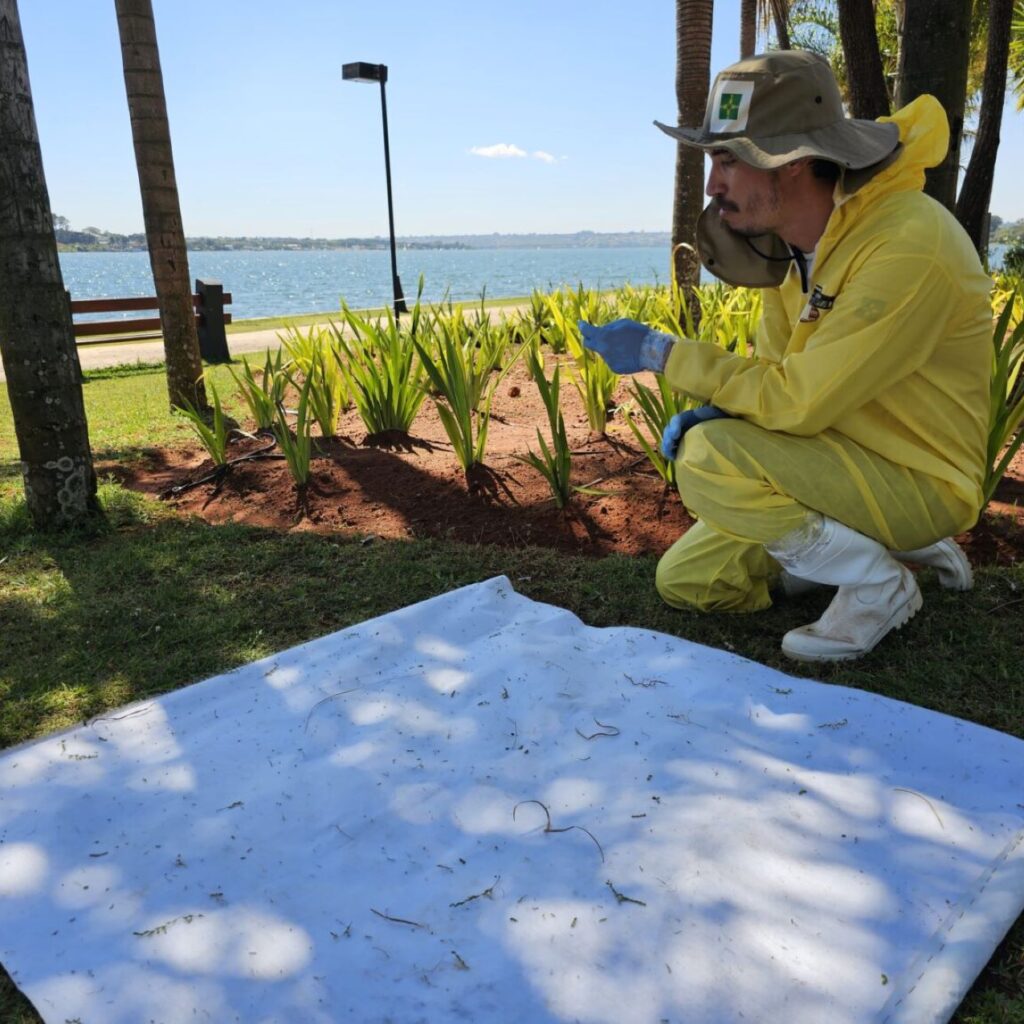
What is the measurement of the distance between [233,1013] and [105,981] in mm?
202

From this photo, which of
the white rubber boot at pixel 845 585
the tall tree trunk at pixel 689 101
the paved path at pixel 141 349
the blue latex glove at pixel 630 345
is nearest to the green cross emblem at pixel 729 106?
the blue latex glove at pixel 630 345

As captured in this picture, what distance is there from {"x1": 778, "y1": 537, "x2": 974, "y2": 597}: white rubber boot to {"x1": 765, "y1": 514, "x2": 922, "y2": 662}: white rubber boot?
0.82 feet

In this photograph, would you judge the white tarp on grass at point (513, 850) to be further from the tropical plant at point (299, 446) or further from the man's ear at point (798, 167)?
the tropical plant at point (299, 446)

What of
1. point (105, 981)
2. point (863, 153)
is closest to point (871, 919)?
point (105, 981)

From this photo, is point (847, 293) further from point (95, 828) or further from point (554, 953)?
point (95, 828)

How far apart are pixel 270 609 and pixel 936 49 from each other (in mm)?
2687

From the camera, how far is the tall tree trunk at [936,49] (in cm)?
269

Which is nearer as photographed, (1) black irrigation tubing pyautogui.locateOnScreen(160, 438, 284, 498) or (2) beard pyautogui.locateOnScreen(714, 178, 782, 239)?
(2) beard pyautogui.locateOnScreen(714, 178, 782, 239)

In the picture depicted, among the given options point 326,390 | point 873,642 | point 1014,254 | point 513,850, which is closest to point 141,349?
point 326,390

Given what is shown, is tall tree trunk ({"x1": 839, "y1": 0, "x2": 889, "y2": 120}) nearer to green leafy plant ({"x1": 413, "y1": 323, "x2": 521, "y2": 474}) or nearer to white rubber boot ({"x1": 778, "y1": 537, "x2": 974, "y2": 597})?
green leafy plant ({"x1": 413, "y1": 323, "x2": 521, "y2": 474})

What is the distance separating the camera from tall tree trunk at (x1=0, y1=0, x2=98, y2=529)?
2.51 metres

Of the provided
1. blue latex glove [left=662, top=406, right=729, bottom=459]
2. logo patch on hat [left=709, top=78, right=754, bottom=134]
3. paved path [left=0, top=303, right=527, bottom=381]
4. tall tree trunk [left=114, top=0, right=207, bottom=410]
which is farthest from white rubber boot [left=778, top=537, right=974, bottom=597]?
paved path [left=0, top=303, right=527, bottom=381]

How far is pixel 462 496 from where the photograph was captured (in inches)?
121

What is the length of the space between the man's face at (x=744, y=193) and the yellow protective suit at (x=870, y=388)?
13 cm
